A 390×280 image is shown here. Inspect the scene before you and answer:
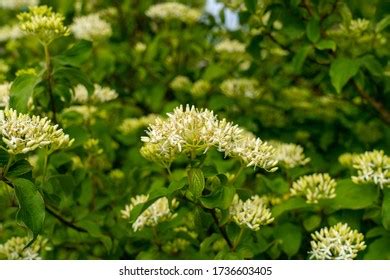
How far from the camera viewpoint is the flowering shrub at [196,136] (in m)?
2.11

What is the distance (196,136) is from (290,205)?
71 centimetres

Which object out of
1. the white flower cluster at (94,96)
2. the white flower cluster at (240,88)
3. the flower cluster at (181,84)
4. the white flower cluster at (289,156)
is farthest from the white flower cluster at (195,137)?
the flower cluster at (181,84)

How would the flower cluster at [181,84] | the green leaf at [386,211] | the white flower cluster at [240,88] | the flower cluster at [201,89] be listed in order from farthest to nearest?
1. the flower cluster at [181,84]
2. the flower cluster at [201,89]
3. the white flower cluster at [240,88]
4. the green leaf at [386,211]

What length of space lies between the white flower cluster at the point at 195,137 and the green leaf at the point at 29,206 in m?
0.33

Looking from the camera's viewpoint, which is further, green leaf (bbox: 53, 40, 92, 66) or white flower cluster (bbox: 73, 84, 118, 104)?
white flower cluster (bbox: 73, 84, 118, 104)

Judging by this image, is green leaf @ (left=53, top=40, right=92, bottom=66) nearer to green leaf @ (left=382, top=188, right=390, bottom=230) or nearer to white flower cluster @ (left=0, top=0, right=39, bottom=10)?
green leaf @ (left=382, top=188, right=390, bottom=230)

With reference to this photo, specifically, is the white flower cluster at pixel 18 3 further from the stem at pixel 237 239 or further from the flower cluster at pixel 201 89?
the stem at pixel 237 239

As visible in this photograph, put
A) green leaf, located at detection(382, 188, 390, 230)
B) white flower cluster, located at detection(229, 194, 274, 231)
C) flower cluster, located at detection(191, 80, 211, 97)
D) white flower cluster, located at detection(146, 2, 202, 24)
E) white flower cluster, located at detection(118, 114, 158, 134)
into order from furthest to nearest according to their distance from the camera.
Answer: white flower cluster, located at detection(146, 2, 202, 24)
flower cluster, located at detection(191, 80, 211, 97)
white flower cluster, located at detection(118, 114, 158, 134)
green leaf, located at detection(382, 188, 390, 230)
white flower cluster, located at detection(229, 194, 274, 231)

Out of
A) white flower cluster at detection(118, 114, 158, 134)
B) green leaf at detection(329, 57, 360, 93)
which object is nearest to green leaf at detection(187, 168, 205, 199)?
green leaf at detection(329, 57, 360, 93)

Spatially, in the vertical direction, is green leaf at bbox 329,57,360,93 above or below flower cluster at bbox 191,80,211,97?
above

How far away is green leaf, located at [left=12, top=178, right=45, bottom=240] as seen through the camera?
1958mm

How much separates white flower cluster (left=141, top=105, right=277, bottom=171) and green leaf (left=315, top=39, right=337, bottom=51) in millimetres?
1015
